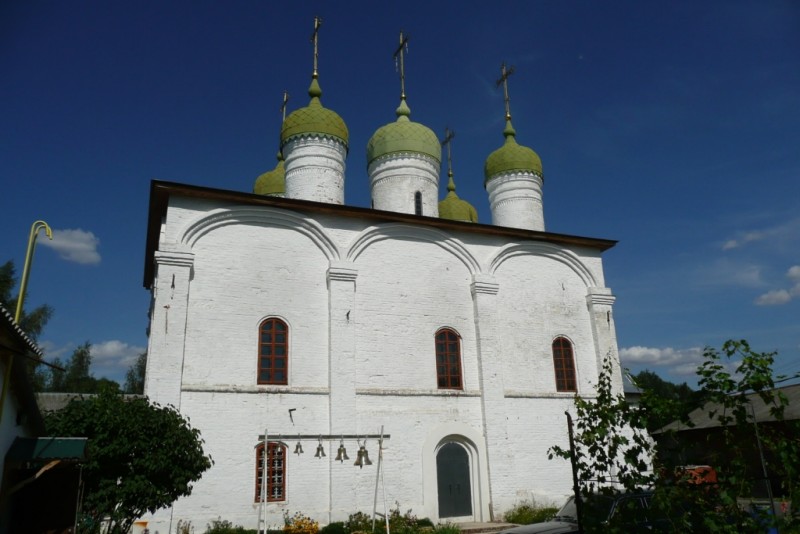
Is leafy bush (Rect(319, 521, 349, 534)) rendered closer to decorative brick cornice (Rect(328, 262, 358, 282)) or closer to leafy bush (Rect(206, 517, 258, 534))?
leafy bush (Rect(206, 517, 258, 534))

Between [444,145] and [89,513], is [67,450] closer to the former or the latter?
[89,513]

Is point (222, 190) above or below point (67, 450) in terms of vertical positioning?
above

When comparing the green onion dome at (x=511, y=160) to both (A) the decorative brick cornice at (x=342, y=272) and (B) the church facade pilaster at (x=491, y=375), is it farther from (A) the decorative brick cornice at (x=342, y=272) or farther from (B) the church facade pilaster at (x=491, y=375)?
(A) the decorative brick cornice at (x=342, y=272)

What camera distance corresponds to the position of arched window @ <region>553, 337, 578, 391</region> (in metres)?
16.1

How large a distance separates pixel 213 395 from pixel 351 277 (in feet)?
13.5

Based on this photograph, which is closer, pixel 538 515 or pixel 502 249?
pixel 538 515

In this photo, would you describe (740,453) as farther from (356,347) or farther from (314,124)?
(314,124)

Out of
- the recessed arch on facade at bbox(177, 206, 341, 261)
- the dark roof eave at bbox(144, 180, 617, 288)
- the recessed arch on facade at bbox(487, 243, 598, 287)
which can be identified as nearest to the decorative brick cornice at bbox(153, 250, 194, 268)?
the recessed arch on facade at bbox(177, 206, 341, 261)

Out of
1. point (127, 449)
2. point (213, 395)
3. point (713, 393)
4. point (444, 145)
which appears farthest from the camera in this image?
point (444, 145)

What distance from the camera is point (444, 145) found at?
24.3 m

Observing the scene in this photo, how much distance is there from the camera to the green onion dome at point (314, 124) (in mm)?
17797

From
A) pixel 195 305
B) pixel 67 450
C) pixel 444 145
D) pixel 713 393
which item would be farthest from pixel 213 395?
pixel 444 145

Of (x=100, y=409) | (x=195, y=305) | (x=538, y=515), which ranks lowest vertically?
(x=538, y=515)

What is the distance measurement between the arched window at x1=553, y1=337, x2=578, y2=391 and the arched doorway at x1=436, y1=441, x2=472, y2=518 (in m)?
3.45
